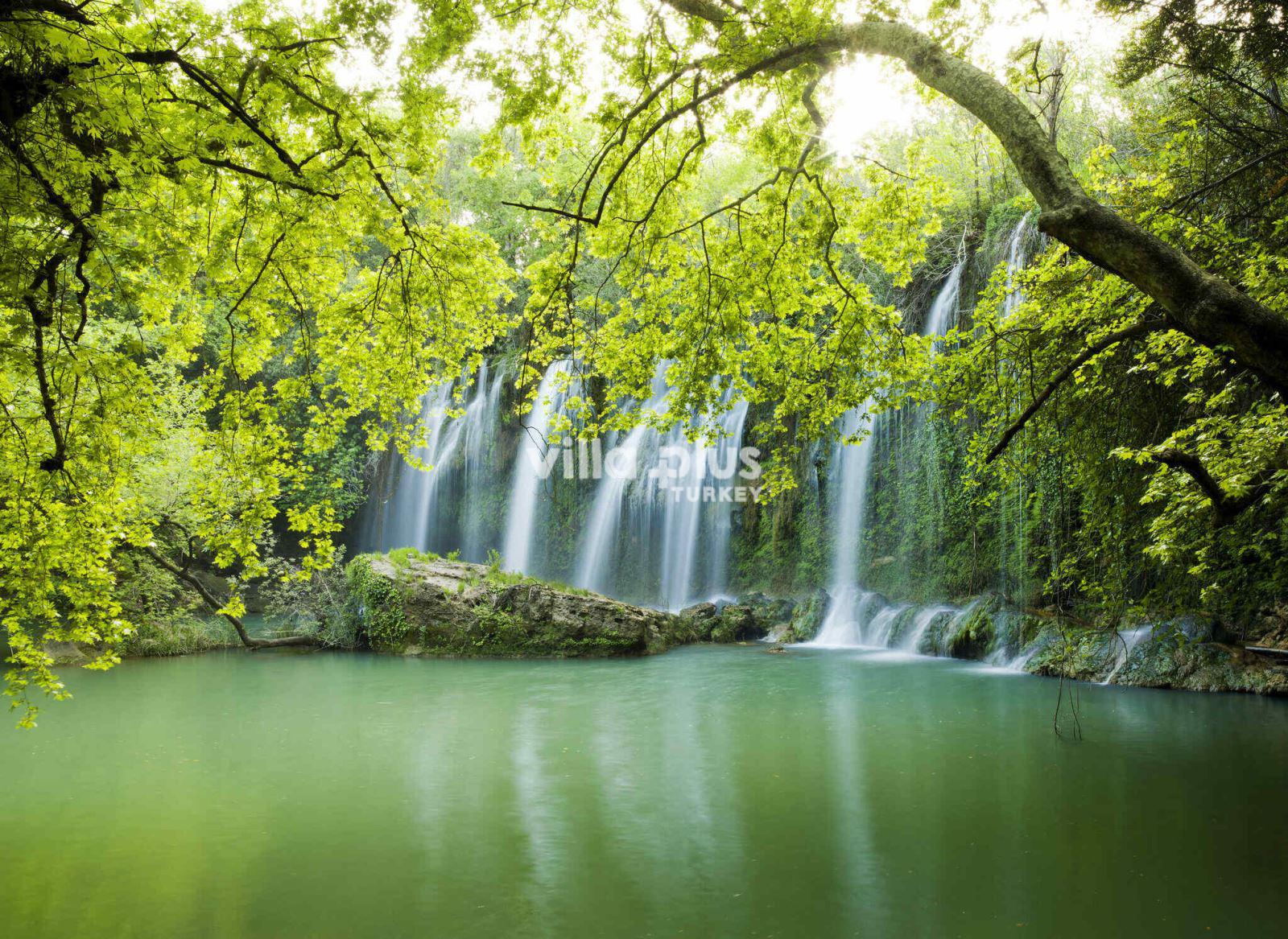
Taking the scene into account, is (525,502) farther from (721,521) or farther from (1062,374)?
(1062,374)

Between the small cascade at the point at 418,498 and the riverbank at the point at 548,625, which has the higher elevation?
the small cascade at the point at 418,498

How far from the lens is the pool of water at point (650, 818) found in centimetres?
440

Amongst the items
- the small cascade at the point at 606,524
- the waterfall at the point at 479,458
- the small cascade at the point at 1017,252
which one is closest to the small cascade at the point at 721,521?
the small cascade at the point at 606,524

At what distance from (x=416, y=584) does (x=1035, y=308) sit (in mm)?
12442

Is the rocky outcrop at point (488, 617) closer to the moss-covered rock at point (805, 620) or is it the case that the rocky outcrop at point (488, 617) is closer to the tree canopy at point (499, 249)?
the moss-covered rock at point (805, 620)

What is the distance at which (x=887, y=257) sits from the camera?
6.37 meters

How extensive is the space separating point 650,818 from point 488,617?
9736 millimetres

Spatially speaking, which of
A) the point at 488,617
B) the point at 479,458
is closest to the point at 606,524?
the point at 479,458

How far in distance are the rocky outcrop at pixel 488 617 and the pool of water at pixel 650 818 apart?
14.2 feet

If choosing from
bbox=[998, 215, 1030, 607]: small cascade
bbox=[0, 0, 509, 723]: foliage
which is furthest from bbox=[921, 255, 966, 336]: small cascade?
bbox=[0, 0, 509, 723]: foliage

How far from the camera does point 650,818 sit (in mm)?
→ 6062

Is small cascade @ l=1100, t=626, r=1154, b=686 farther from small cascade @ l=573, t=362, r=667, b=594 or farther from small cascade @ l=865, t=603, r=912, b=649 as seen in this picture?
small cascade @ l=573, t=362, r=667, b=594

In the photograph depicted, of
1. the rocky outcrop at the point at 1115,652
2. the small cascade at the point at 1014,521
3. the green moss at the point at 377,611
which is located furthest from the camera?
the green moss at the point at 377,611

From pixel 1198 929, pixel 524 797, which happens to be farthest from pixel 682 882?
pixel 1198 929
